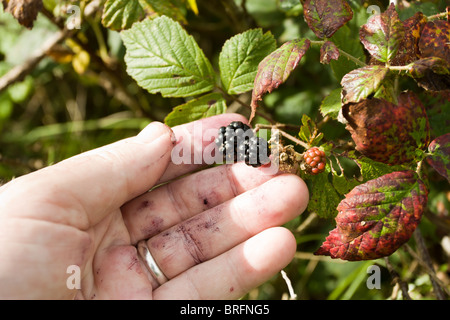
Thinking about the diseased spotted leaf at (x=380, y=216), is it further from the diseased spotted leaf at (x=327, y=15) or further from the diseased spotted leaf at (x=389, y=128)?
the diseased spotted leaf at (x=327, y=15)

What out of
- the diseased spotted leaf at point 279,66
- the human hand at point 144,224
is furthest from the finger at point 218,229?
the diseased spotted leaf at point 279,66

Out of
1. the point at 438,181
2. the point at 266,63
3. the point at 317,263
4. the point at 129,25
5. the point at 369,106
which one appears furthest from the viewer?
the point at 317,263

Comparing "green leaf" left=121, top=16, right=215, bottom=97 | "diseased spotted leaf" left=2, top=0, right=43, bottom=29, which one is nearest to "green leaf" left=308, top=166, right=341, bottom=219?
"green leaf" left=121, top=16, right=215, bottom=97

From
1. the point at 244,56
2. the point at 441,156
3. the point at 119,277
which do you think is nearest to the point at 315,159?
the point at 441,156

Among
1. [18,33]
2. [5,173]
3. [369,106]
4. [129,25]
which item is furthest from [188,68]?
[5,173]

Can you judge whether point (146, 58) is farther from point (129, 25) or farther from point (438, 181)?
point (438, 181)

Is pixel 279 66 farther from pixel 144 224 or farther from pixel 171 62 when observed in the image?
pixel 144 224

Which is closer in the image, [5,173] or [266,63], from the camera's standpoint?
[266,63]
